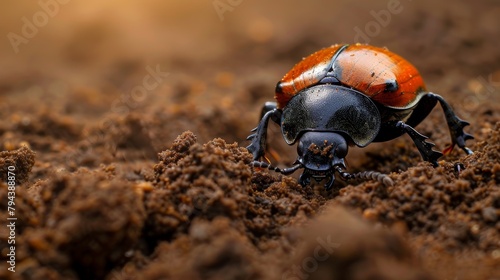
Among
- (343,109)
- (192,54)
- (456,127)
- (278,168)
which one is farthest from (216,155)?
(192,54)

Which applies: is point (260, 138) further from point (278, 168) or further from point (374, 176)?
point (374, 176)

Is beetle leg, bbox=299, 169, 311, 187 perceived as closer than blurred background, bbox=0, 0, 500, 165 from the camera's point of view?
Yes

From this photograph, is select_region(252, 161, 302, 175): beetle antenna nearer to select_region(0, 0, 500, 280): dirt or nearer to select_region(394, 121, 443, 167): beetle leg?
select_region(0, 0, 500, 280): dirt

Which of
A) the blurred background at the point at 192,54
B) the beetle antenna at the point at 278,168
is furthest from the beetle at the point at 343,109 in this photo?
the blurred background at the point at 192,54

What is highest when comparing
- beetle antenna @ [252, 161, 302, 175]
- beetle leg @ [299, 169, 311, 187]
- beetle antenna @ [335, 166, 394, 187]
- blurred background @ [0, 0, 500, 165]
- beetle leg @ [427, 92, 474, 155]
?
blurred background @ [0, 0, 500, 165]

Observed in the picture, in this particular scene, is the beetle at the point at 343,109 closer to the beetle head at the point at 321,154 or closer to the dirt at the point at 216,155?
the beetle head at the point at 321,154

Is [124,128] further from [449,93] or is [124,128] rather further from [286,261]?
[449,93]

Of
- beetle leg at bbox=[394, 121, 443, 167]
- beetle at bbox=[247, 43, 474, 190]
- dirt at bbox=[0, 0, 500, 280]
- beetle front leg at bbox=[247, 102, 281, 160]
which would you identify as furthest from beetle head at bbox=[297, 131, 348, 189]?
beetle leg at bbox=[394, 121, 443, 167]
